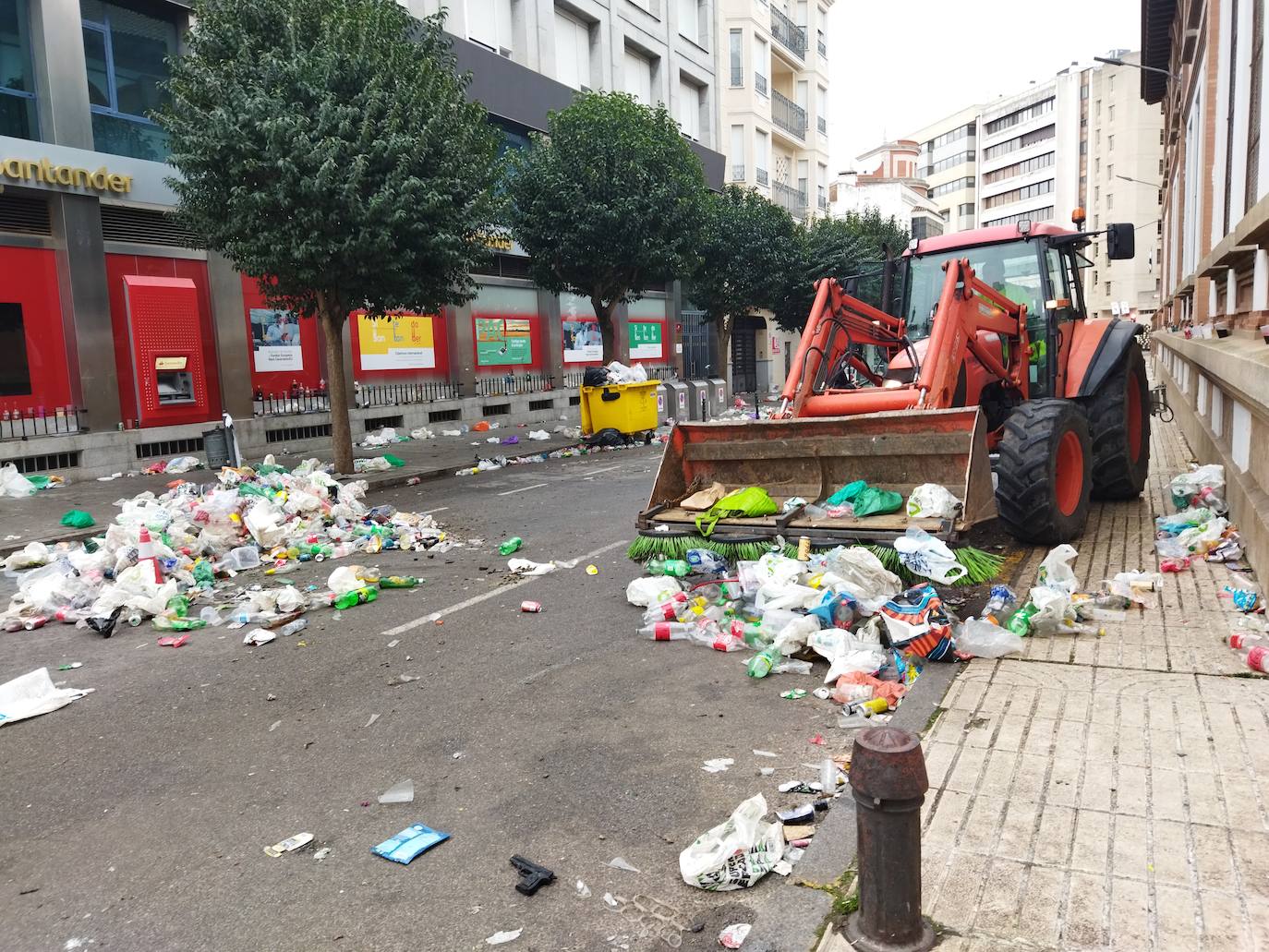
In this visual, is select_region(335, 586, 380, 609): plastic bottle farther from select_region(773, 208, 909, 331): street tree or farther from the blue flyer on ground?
select_region(773, 208, 909, 331): street tree

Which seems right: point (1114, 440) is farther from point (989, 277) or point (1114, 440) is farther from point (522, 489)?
point (522, 489)

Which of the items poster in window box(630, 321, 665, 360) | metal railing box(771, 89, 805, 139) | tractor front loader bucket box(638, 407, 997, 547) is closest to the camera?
tractor front loader bucket box(638, 407, 997, 547)

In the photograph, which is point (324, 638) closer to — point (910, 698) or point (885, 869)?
point (910, 698)

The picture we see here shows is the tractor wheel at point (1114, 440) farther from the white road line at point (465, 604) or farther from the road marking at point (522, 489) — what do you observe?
the road marking at point (522, 489)

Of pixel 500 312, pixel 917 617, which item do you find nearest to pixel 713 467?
pixel 917 617

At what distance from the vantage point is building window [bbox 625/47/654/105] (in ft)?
95.9

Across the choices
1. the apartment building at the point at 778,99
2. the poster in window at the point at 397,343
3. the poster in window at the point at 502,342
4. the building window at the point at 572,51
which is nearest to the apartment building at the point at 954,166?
the apartment building at the point at 778,99

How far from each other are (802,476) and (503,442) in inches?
493

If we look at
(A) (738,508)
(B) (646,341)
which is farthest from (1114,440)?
(B) (646,341)

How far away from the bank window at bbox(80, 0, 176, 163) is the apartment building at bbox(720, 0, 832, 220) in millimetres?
23595

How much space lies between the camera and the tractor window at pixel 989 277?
8125 millimetres

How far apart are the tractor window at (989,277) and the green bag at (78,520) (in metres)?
9.11

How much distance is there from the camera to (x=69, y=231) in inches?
558

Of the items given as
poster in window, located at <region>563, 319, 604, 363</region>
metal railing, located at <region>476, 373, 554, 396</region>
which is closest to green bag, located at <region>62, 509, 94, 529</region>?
metal railing, located at <region>476, 373, 554, 396</region>
